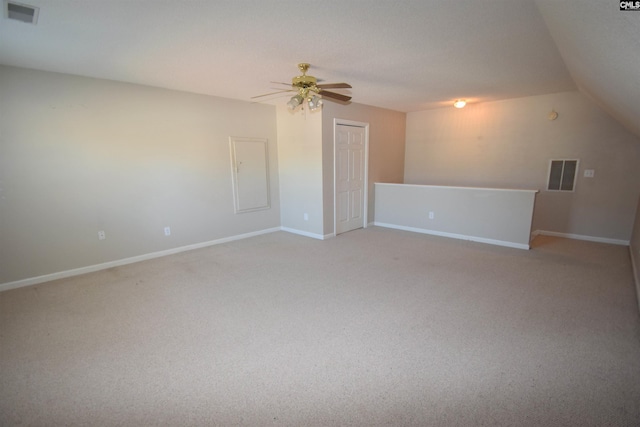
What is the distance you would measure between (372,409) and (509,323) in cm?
153

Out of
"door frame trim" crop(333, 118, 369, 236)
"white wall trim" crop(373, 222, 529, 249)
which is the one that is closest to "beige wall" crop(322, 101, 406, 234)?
"door frame trim" crop(333, 118, 369, 236)

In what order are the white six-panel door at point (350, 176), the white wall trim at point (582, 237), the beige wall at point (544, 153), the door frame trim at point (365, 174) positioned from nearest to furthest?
the beige wall at point (544, 153) → the white wall trim at point (582, 237) → the door frame trim at point (365, 174) → the white six-panel door at point (350, 176)

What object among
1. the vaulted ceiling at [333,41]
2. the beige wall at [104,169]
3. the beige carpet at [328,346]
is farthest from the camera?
the beige wall at [104,169]

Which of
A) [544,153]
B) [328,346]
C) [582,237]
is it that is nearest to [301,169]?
[328,346]

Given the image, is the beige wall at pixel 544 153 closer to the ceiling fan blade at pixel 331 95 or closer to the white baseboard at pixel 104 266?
the ceiling fan blade at pixel 331 95

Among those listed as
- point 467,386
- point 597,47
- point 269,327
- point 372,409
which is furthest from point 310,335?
point 597,47

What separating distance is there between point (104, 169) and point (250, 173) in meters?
2.08

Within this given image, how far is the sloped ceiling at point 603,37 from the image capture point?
1.33 meters

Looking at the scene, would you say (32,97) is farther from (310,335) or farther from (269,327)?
(310,335)

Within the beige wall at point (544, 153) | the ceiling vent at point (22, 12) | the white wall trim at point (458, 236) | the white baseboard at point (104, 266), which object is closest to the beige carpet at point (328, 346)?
the white baseboard at point (104, 266)

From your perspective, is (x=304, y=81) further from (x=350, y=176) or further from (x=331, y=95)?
(x=350, y=176)

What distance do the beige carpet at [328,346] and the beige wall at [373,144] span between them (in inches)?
68.5

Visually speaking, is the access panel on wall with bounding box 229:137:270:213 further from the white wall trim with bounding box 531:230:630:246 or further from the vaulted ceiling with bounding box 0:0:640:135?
the white wall trim with bounding box 531:230:630:246

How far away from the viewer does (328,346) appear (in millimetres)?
2180
